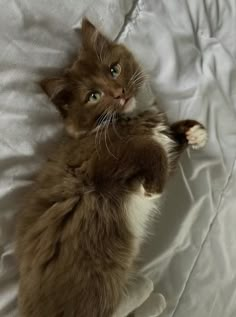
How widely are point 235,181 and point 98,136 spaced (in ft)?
1.84

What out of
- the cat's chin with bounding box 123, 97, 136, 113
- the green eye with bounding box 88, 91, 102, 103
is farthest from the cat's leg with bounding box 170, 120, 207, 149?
the green eye with bounding box 88, 91, 102, 103

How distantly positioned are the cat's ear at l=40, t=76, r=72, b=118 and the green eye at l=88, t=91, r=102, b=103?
76mm

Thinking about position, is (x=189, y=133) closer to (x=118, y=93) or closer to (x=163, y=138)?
(x=163, y=138)

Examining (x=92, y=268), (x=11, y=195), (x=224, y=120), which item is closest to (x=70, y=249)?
(x=92, y=268)

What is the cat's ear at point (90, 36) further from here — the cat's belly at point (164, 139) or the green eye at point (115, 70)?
the cat's belly at point (164, 139)

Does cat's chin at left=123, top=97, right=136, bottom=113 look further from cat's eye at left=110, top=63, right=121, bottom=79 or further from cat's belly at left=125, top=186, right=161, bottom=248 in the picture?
cat's belly at left=125, top=186, right=161, bottom=248

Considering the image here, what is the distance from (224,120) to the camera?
1.85 metres

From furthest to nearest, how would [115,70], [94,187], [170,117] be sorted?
[170,117], [115,70], [94,187]

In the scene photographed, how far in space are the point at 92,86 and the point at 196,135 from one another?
0.40 meters

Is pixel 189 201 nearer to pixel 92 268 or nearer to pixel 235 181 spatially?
pixel 235 181

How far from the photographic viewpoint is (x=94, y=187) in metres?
1.54

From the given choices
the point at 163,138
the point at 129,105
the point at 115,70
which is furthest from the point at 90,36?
the point at 163,138

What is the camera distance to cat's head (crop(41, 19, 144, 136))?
1602 millimetres

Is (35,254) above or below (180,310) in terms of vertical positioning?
above
